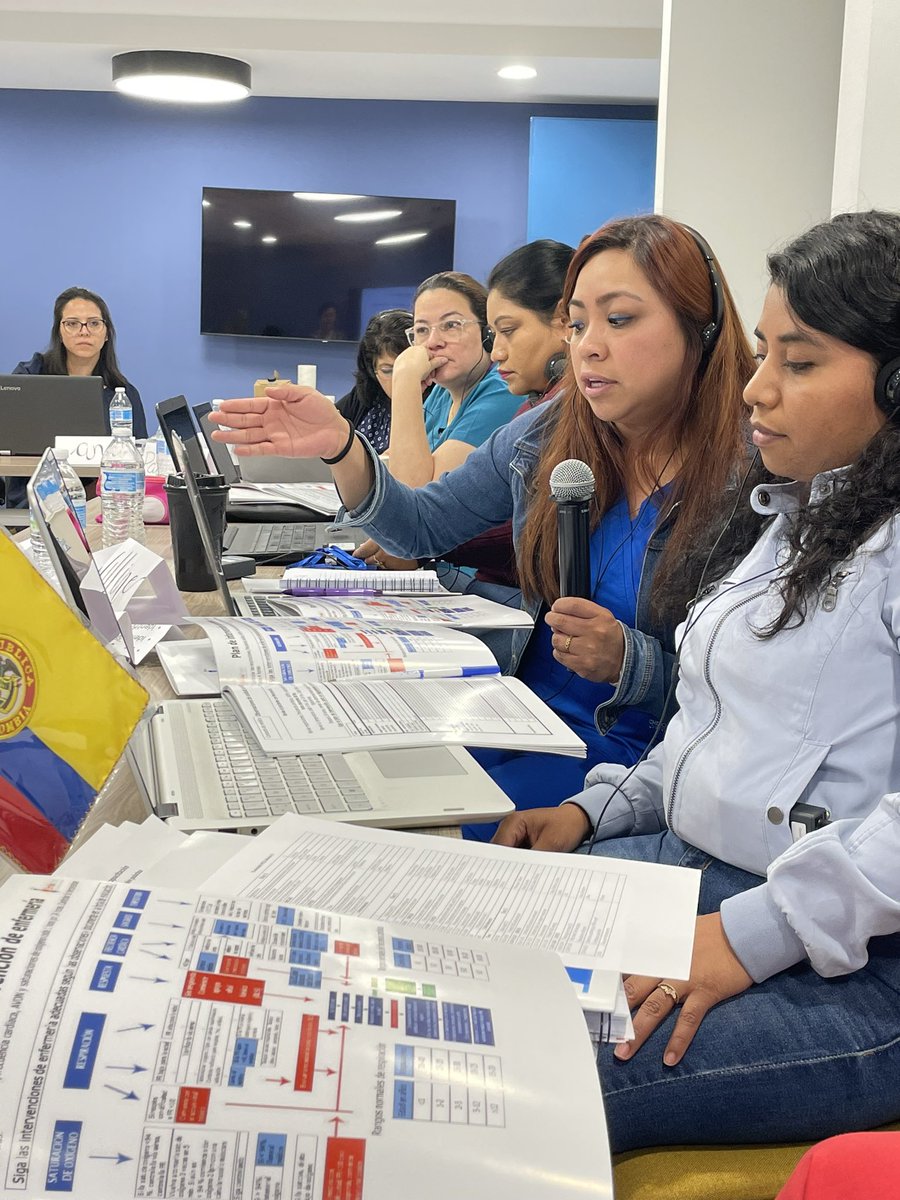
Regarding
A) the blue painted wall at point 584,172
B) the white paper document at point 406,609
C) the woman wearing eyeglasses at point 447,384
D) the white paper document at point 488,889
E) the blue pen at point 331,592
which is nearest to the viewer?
the white paper document at point 488,889

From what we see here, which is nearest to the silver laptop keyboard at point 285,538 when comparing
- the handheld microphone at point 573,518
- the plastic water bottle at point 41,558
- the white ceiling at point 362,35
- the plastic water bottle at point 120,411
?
the plastic water bottle at point 41,558

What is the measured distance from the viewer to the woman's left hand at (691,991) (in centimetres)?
85

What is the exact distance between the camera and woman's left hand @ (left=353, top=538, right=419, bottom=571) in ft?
7.08

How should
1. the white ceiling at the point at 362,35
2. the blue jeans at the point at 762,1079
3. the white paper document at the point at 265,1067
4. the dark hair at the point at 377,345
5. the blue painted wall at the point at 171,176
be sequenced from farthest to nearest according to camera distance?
the blue painted wall at the point at 171,176 → the white ceiling at the point at 362,35 → the dark hair at the point at 377,345 → the blue jeans at the point at 762,1079 → the white paper document at the point at 265,1067

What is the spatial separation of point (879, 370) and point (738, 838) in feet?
1.47

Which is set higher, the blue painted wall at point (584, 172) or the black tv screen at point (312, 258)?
the blue painted wall at point (584, 172)

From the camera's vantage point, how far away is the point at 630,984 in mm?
852

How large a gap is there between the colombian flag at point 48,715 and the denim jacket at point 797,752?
50 centimetres

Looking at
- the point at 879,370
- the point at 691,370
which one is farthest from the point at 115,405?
the point at 879,370

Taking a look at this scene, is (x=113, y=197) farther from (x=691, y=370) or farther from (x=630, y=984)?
(x=630, y=984)

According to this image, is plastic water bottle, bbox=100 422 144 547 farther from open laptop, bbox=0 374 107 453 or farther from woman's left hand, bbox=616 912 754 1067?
open laptop, bbox=0 374 107 453

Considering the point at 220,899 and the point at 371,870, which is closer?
the point at 220,899

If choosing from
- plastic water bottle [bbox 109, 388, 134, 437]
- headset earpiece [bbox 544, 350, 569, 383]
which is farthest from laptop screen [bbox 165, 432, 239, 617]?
plastic water bottle [bbox 109, 388, 134, 437]

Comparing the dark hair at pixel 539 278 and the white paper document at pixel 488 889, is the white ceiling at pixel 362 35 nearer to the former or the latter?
the dark hair at pixel 539 278
